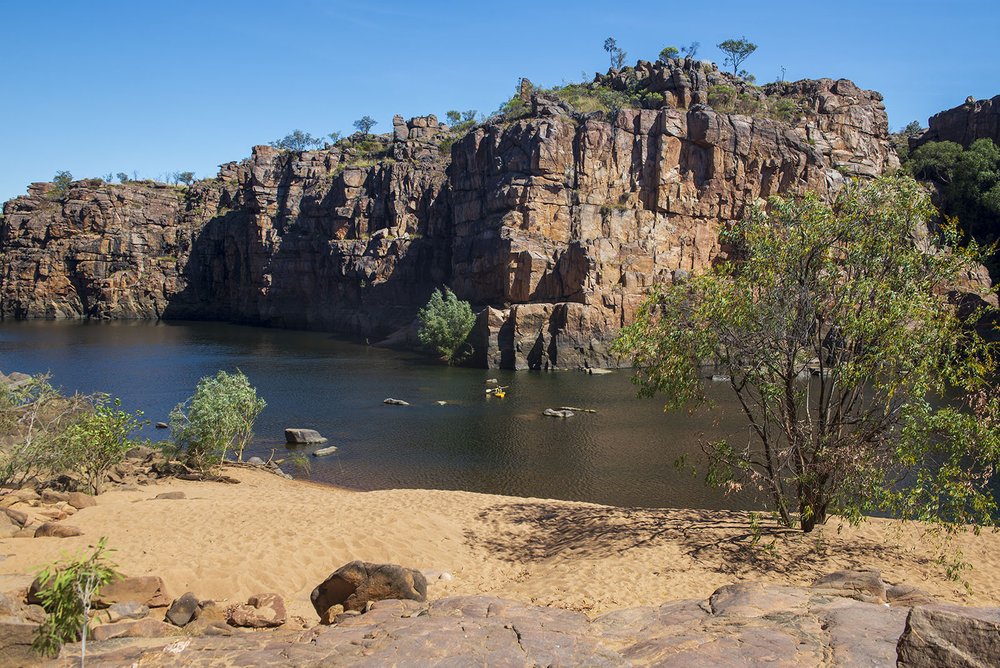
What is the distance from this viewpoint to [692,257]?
7756cm

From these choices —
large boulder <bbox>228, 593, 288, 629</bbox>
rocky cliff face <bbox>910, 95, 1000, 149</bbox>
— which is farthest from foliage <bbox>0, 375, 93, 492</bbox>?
Answer: rocky cliff face <bbox>910, 95, 1000, 149</bbox>

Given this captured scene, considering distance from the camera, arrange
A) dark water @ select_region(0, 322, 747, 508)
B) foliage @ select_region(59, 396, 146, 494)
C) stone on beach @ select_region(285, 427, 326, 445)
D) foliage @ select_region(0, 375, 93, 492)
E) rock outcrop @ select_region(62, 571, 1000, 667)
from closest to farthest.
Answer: rock outcrop @ select_region(62, 571, 1000, 667) < foliage @ select_region(0, 375, 93, 492) < foliage @ select_region(59, 396, 146, 494) < dark water @ select_region(0, 322, 747, 508) < stone on beach @ select_region(285, 427, 326, 445)

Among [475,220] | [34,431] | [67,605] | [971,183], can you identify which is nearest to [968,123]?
[971,183]

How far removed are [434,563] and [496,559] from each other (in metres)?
1.65

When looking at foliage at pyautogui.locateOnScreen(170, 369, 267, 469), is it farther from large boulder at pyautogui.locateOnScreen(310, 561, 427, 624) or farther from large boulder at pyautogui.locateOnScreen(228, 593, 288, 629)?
large boulder at pyautogui.locateOnScreen(310, 561, 427, 624)

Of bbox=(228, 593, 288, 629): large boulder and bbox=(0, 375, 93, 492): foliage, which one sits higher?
bbox=(0, 375, 93, 492): foliage

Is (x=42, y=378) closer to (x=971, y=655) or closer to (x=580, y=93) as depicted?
(x=971, y=655)

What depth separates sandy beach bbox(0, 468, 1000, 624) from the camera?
46.7 feet

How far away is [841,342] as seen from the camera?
17281mm

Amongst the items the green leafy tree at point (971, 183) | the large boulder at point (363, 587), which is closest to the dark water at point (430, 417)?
the large boulder at point (363, 587)

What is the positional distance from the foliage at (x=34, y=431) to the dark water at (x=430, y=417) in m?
10.9

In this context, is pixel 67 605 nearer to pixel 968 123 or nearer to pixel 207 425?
pixel 207 425

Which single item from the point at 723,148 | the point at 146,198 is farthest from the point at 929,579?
the point at 146,198

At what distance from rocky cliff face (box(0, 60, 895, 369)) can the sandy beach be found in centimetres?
4593
